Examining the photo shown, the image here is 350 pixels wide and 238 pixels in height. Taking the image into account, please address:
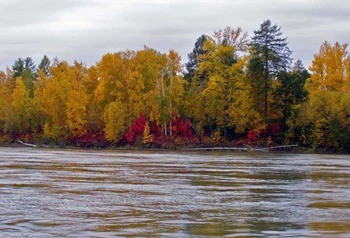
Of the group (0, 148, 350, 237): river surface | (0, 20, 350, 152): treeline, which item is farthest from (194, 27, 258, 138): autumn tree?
(0, 148, 350, 237): river surface

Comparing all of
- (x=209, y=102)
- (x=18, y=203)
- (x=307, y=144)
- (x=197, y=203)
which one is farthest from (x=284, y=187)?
(x=209, y=102)

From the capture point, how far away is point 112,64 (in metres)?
98.9

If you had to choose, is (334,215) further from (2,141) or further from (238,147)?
(2,141)

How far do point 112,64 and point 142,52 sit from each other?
185 inches

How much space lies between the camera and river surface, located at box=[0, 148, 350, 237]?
18.2 m

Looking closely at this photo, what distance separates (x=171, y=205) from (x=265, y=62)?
69.7 m

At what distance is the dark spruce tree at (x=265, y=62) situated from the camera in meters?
90.9

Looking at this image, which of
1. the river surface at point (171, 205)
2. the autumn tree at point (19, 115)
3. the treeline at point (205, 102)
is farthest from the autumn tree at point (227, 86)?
the river surface at point (171, 205)

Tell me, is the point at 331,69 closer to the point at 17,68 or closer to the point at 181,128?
the point at 181,128

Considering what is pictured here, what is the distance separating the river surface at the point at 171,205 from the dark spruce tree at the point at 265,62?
53.5 meters

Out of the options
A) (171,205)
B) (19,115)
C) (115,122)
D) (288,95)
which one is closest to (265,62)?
(288,95)

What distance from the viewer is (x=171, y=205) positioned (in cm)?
2336

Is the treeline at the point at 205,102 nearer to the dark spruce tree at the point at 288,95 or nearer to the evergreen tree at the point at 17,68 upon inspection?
Answer: the dark spruce tree at the point at 288,95

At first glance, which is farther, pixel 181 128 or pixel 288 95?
pixel 181 128
